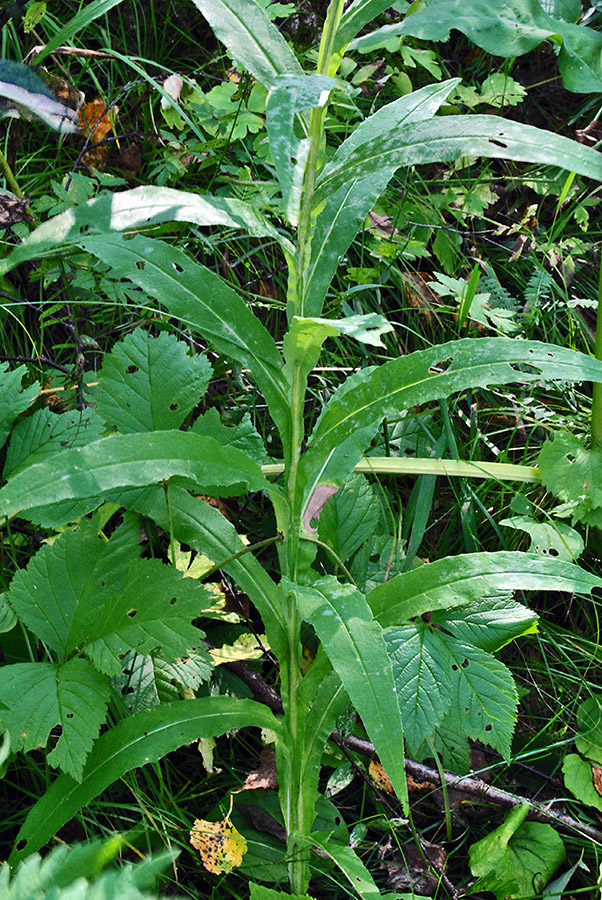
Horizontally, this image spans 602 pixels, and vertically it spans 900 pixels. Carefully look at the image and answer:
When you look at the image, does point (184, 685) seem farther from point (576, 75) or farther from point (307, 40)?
point (307, 40)

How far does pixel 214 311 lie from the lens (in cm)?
133

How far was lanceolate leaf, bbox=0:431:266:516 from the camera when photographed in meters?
1.07

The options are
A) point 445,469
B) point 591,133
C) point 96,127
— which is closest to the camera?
point 445,469

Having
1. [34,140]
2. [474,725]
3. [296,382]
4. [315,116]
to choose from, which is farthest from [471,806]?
[34,140]

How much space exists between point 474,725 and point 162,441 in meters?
0.82

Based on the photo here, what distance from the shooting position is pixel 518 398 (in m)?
2.20

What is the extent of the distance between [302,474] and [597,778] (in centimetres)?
104

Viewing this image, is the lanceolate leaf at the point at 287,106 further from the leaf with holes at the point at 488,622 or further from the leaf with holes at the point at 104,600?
the leaf with holes at the point at 488,622

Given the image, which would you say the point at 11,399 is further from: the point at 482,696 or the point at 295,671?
the point at 482,696

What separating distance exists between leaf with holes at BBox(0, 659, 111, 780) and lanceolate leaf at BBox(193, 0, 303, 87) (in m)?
1.07

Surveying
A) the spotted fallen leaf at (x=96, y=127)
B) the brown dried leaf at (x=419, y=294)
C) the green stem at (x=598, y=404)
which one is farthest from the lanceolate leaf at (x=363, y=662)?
the spotted fallen leaf at (x=96, y=127)

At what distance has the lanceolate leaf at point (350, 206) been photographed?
136 centimetres

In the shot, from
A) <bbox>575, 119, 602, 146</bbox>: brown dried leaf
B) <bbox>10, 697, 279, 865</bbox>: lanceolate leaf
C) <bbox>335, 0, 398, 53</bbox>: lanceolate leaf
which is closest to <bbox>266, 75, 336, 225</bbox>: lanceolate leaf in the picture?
<bbox>335, 0, 398, 53</bbox>: lanceolate leaf

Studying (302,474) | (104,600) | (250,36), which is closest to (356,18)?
(250,36)
